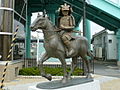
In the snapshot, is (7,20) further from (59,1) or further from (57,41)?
(59,1)

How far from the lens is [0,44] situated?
12570 mm

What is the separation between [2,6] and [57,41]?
717 cm

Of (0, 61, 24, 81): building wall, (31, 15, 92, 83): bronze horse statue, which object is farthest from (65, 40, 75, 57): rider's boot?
(0, 61, 24, 81): building wall

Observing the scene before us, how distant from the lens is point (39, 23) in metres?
6.51

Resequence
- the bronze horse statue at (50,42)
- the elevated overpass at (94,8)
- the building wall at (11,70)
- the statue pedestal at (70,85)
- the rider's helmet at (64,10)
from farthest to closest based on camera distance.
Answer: the elevated overpass at (94,8) → the building wall at (11,70) → the rider's helmet at (64,10) → the bronze horse statue at (50,42) → the statue pedestal at (70,85)

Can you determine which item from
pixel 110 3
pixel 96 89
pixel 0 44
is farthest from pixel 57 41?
pixel 110 3

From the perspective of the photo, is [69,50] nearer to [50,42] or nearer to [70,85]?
[50,42]

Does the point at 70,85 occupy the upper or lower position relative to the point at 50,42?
lower

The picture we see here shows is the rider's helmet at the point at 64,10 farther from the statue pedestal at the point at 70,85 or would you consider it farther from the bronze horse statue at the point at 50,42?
the statue pedestal at the point at 70,85

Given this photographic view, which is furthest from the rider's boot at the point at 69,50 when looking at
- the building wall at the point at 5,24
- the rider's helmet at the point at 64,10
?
the building wall at the point at 5,24

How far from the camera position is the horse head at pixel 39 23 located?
21.1 feet

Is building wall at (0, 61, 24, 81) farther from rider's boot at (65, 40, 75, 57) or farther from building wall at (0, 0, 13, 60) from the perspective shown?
rider's boot at (65, 40, 75, 57)

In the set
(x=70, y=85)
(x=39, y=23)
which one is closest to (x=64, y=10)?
(x=39, y=23)

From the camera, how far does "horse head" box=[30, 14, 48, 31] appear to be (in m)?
6.42
